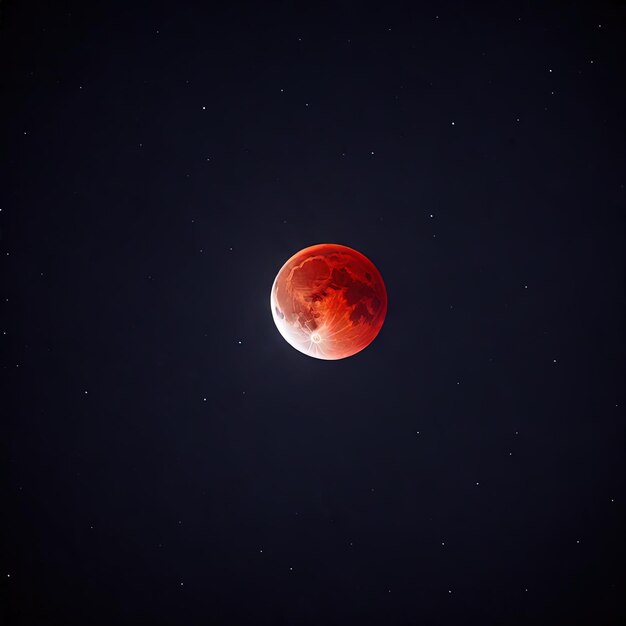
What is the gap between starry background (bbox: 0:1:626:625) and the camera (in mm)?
2914

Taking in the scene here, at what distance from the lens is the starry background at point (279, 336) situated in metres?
2.91

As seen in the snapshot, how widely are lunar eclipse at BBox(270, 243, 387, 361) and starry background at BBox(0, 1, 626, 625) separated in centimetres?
46

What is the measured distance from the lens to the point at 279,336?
314 centimetres

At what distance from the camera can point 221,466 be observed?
3.26 m

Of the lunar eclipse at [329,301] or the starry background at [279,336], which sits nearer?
the lunar eclipse at [329,301]

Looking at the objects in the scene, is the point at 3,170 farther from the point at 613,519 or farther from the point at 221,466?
the point at 613,519

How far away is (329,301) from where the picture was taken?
2.45 metres

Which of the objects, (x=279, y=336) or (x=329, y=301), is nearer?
(x=329, y=301)

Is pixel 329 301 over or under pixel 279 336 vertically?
under

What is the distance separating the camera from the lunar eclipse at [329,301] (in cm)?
246

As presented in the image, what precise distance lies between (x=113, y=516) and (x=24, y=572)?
0.62 metres

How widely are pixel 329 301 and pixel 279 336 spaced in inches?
30.2

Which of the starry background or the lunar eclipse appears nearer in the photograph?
the lunar eclipse

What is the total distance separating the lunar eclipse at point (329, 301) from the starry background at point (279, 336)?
0.46 m
